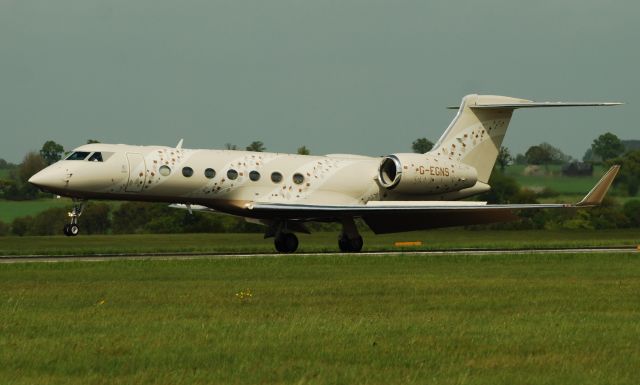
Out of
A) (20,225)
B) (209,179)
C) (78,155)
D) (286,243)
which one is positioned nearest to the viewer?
(78,155)

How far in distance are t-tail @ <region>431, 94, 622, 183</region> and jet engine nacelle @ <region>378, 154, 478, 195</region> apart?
0.86m

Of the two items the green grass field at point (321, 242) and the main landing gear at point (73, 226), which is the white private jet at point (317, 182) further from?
the green grass field at point (321, 242)

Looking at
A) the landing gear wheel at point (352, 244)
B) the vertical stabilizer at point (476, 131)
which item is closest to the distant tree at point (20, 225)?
the vertical stabilizer at point (476, 131)

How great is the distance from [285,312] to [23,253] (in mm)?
20819

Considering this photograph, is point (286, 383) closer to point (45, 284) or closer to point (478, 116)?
point (45, 284)

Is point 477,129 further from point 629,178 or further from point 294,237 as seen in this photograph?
point 629,178

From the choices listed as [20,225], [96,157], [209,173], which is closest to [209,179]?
[209,173]

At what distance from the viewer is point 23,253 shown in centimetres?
3628

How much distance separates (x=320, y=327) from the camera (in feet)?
49.3

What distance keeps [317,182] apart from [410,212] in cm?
293

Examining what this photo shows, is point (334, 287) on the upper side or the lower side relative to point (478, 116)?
lower

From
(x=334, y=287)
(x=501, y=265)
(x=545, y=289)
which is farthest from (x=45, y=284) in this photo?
(x=501, y=265)

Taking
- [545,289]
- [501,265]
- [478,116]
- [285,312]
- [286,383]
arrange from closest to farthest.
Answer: [286,383], [285,312], [545,289], [501,265], [478,116]

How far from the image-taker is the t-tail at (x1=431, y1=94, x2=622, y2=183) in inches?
1588
